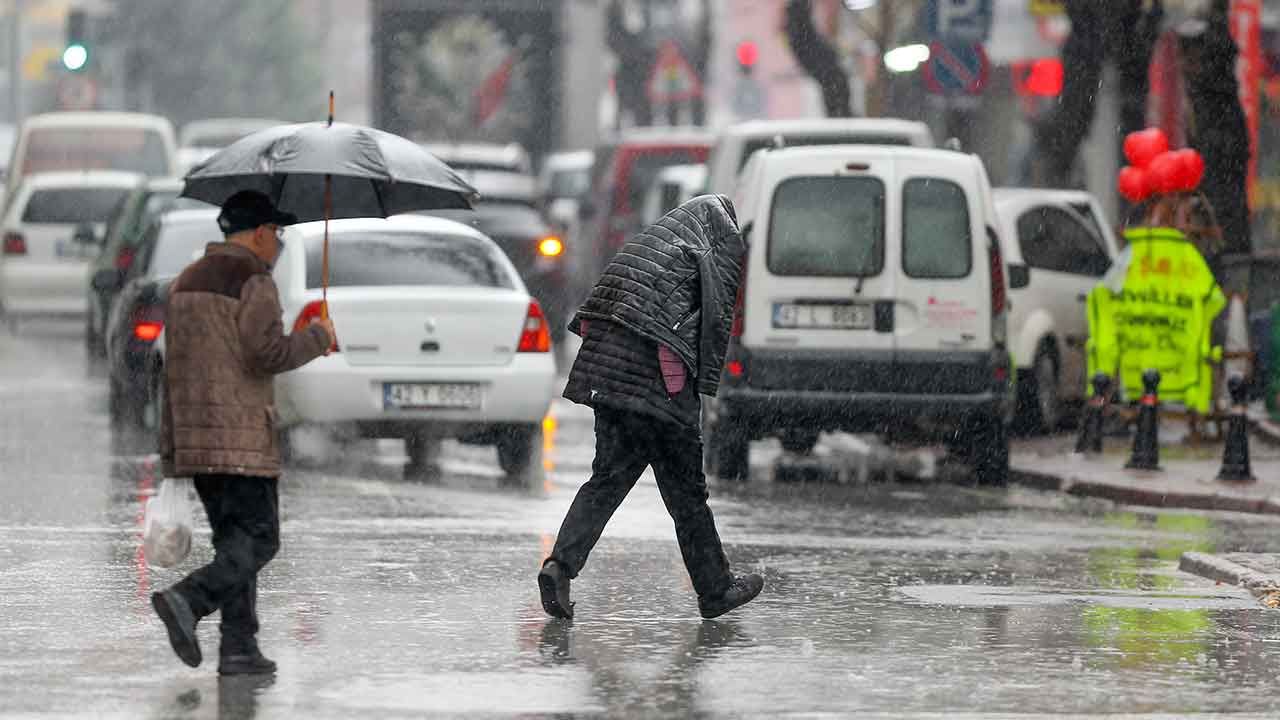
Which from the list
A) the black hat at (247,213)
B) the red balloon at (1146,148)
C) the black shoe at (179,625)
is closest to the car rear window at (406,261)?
the red balloon at (1146,148)

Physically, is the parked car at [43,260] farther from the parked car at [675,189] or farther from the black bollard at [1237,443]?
the black bollard at [1237,443]

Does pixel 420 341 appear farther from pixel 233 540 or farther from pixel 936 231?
pixel 233 540

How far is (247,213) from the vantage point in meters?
8.97

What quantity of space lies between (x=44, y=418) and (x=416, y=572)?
9.33 m

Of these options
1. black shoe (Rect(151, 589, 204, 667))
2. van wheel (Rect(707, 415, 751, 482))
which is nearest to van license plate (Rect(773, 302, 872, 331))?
van wheel (Rect(707, 415, 751, 482))

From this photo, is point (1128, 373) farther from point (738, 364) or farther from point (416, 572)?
point (416, 572)

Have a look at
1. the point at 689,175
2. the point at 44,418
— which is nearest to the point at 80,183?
the point at 689,175

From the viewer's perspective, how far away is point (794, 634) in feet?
33.7

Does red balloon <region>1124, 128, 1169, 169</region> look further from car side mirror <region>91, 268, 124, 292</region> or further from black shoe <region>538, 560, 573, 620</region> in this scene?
black shoe <region>538, 560, 573, 620</region>

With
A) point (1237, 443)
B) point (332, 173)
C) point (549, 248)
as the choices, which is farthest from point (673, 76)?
point (332, 173)

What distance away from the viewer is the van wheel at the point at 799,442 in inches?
779

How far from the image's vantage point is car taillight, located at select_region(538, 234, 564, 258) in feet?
94.3

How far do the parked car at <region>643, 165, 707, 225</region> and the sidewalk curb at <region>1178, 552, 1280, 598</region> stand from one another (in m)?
13.3

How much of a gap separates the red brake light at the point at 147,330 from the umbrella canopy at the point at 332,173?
862 centimetres
